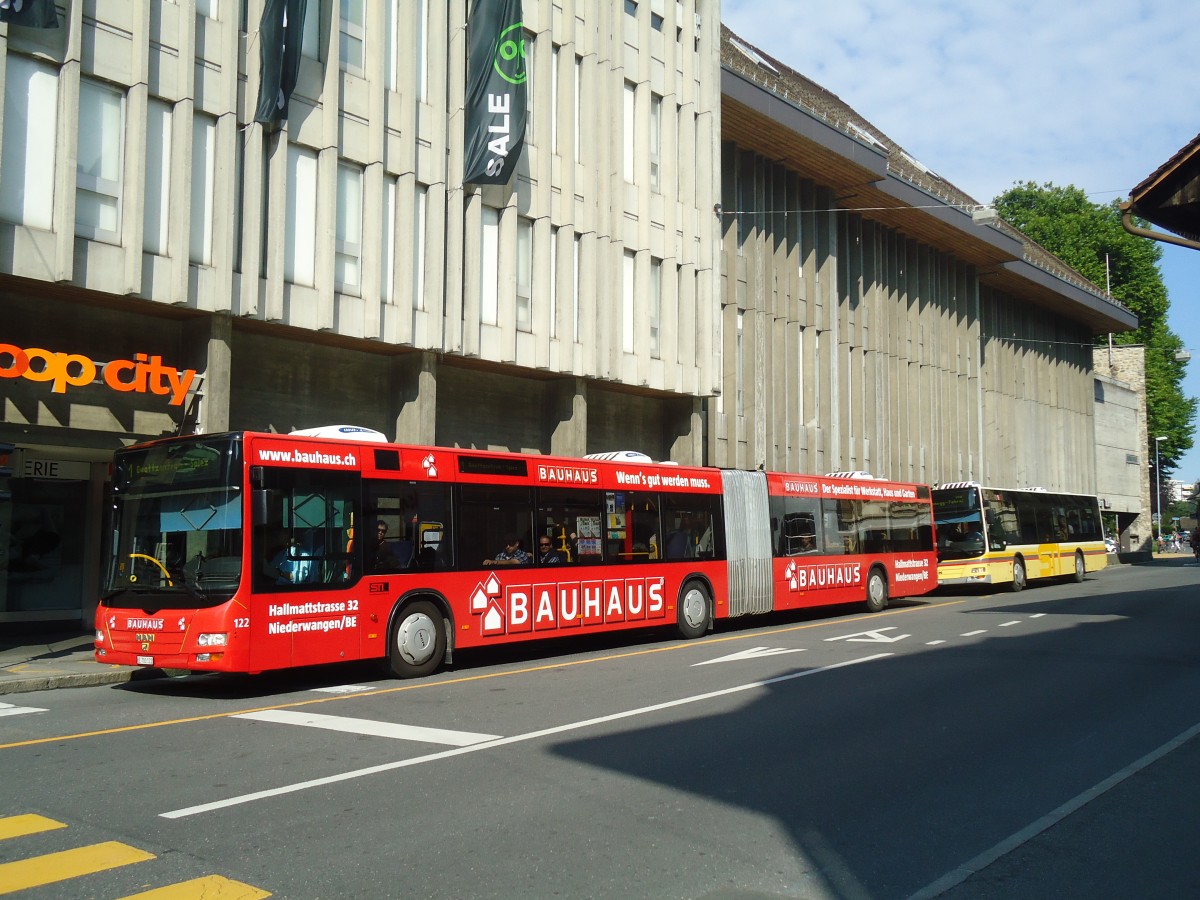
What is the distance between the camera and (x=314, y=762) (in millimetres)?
8133

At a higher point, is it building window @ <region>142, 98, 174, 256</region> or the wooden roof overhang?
the wooden roof overhang

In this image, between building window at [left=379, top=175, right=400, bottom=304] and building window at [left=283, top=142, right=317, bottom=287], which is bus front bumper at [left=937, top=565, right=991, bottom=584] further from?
building window at [left=283, top=142, right=317, bottom=287]

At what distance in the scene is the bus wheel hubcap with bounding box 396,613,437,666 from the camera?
13.5 meters

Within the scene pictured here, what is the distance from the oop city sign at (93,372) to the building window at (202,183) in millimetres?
2037

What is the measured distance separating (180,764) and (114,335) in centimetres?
1200

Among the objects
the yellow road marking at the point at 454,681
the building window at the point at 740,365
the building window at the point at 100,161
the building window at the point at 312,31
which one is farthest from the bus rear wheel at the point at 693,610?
the building window at the point at 740,365

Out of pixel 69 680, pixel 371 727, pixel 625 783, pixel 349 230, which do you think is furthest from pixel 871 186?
pixel 625 783

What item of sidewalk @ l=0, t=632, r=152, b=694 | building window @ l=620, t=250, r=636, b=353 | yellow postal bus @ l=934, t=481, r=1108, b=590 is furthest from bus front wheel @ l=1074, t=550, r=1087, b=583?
sidewalk @ l=0, t=632, r=152, b=694

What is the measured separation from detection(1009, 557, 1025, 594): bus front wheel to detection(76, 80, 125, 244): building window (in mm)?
23710

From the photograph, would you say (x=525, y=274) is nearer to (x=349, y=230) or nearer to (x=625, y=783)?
(x=349, y=230)

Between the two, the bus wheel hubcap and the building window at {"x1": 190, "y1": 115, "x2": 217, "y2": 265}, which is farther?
the building window at {"x1": 190, "y1": 115, "x2": 217, "y2": 265}

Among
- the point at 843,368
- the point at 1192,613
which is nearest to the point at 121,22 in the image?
the point at 1192,613

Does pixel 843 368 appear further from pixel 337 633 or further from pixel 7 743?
pixel 7 743

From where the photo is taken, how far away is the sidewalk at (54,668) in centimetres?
1299
